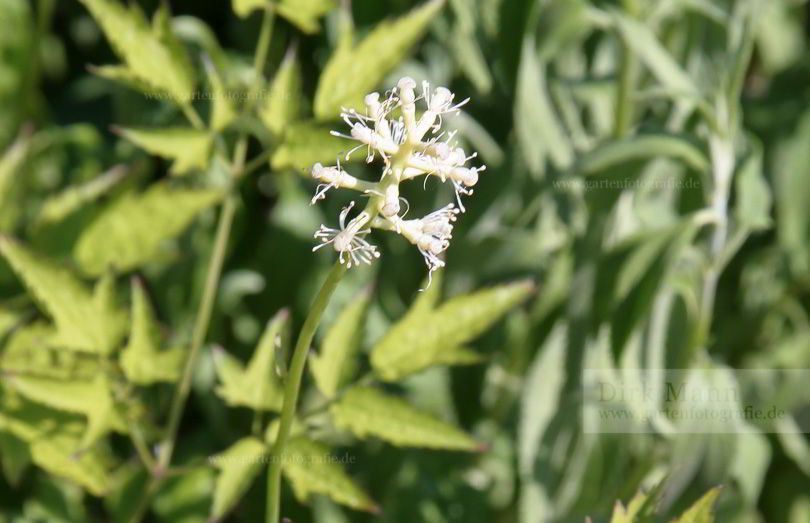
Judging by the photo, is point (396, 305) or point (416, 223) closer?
point (416, 223)

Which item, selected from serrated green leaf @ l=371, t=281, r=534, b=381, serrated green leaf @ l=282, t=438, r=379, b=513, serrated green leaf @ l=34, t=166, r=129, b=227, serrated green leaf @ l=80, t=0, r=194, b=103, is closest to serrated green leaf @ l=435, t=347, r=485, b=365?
serrated green leaf @ l=371, t=281, r=534, b=381

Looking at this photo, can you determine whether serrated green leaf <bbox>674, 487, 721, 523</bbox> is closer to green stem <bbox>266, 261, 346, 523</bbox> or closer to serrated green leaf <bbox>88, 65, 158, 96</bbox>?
green stem <bbox>266, 261, 346, 523</bbox>

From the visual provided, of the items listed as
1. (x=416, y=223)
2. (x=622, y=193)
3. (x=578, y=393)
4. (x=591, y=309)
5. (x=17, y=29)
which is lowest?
(x=578, y=393)

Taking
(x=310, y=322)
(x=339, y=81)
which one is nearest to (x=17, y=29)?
(x=339, y=81)

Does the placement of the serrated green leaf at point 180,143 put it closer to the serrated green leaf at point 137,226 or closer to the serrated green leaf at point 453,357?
the serrated green leaf at point 137,226

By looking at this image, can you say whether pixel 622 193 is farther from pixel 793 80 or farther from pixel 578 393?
pixel 793 80

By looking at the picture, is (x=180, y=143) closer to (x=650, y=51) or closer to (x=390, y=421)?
(x=390, y=421)

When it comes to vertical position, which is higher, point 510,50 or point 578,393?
point 510,50
